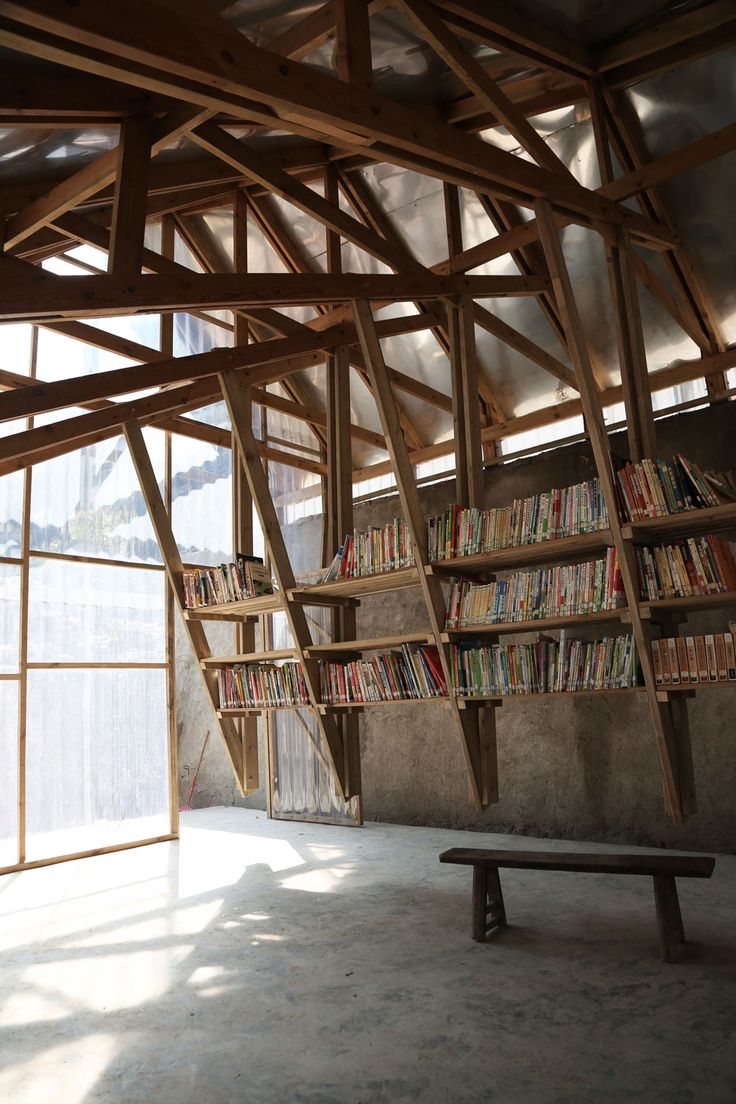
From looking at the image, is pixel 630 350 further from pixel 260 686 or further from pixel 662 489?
pixel 260 686

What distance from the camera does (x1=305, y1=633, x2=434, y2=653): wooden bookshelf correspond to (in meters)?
5.56

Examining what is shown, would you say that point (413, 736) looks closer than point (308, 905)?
No

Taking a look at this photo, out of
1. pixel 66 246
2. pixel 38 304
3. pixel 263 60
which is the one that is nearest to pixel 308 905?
pixel 38 304

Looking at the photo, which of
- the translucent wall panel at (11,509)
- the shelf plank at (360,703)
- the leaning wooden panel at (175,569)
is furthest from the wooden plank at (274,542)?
the translucent wall panel at (11,509)

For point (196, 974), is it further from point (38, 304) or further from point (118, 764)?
point (118, 764)

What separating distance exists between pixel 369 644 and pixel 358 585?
16.9 inches

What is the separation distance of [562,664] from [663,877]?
4.11ft

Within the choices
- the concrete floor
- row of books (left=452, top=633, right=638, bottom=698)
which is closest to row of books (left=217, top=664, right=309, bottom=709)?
the concrete floor

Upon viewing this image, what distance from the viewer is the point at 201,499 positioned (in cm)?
953

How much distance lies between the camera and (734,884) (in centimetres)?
582

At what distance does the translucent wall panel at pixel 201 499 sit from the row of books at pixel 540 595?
185 inches

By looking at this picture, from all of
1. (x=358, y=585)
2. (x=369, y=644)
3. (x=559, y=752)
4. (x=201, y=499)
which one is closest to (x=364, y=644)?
(x=369, y=644)

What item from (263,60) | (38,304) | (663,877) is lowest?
(663,877)

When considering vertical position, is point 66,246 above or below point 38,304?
above
